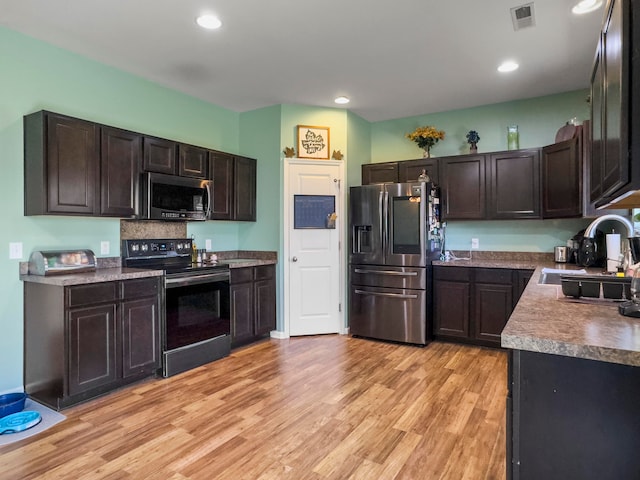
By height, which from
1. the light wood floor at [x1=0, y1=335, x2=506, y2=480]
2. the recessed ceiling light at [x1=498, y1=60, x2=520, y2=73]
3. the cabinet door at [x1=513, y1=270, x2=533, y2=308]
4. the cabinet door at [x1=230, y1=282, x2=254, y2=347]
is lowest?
the light wood floor at [x1=0, y1=335, x2=506, y2=480]

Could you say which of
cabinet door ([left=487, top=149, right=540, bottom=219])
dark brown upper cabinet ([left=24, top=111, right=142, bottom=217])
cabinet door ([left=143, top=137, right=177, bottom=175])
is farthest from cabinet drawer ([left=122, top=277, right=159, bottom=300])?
cabinet door ([left=487, top=149, right=540, bottom=219])

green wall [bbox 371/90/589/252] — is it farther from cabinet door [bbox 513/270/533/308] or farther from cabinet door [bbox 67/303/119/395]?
cabinet door [bbox 67/303/119/395]

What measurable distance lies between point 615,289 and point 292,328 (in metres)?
3.22

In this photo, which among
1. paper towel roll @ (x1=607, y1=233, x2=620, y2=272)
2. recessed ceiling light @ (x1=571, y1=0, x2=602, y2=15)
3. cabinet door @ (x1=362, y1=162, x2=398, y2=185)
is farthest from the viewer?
cabinet door @ (x1=362, y1=162, x2=398, y2=185)

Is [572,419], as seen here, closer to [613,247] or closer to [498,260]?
[613,247]

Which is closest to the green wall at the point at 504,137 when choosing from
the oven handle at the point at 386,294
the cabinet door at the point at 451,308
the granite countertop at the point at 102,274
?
the cabinet door at the point at 451,308

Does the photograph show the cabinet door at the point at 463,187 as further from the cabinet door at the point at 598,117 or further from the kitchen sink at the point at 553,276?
the cabinet door at the point at 598,117

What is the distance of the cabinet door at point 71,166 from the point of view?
274 centimetres

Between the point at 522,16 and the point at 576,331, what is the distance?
7.61 feet

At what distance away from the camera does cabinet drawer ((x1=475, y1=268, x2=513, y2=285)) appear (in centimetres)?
379

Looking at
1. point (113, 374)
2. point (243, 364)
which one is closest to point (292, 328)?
point (243, 364)

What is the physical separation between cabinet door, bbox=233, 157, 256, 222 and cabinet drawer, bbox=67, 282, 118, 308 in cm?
170

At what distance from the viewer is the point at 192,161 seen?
3.76 meters

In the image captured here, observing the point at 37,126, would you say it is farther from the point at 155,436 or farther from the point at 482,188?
the point at 482,188
